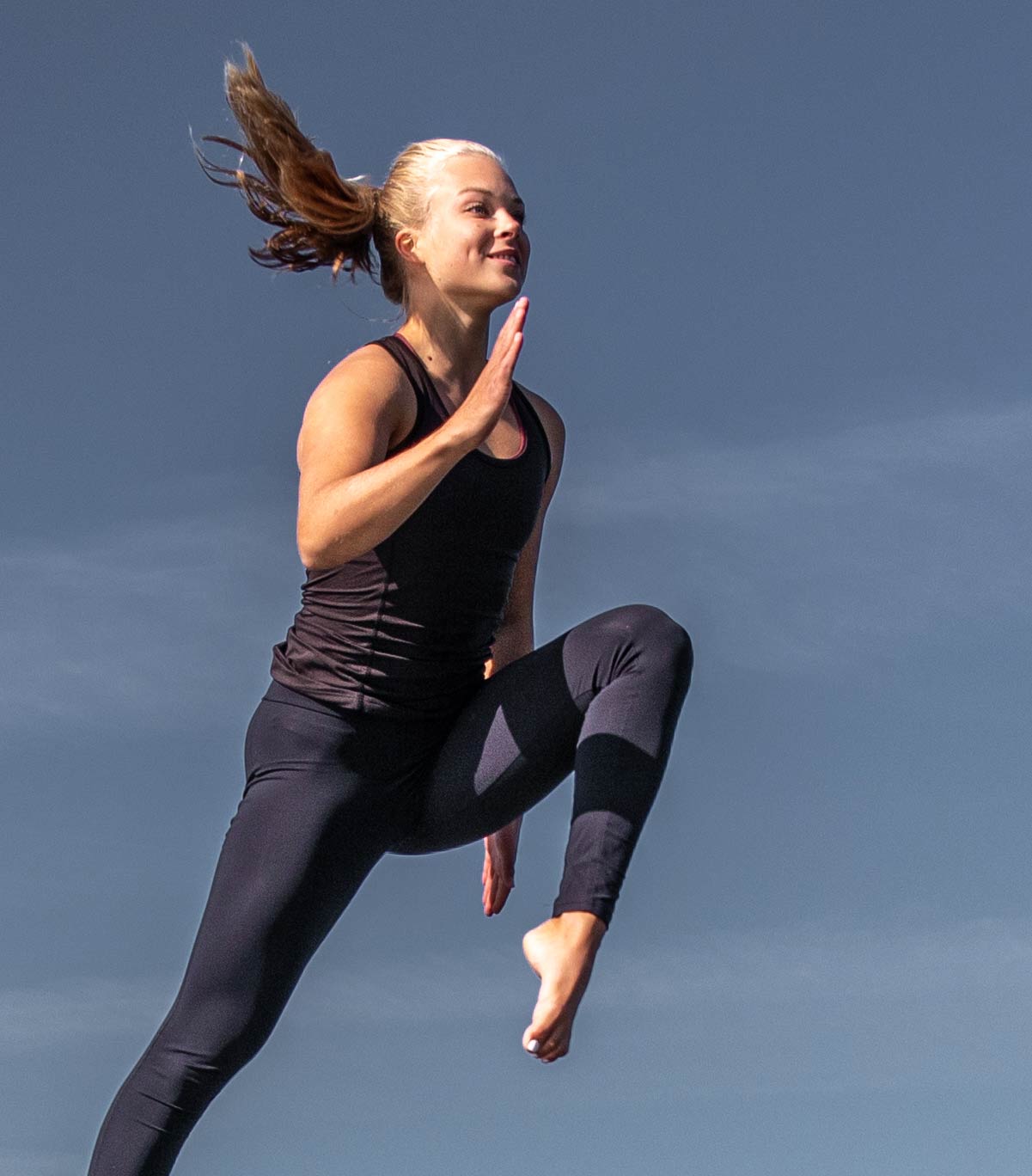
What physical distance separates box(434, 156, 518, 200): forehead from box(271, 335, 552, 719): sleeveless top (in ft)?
1.34

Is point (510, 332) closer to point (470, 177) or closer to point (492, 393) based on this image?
point (492, 393)

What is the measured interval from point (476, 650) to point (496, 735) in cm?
34

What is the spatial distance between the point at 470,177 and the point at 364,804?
159 cm

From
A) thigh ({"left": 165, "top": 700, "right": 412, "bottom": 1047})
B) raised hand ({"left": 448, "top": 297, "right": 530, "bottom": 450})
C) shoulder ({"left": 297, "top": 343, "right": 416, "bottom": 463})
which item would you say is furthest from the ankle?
shoulder ({"left": 297, "top": 343, "right": 416, "bottom": 463})

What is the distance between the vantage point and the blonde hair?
5.01m

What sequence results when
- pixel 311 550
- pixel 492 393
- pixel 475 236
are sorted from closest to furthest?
pixel 492 393 < pixel 311 550 < pixel 475 236

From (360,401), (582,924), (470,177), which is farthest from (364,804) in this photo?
(470,177)

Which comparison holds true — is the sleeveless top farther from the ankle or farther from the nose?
the ankle

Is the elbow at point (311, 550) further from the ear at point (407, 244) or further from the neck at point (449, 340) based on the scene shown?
the ear at point (407, 244)

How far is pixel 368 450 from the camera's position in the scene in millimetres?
4328

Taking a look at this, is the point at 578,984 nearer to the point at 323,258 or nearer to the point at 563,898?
the point at 563,898

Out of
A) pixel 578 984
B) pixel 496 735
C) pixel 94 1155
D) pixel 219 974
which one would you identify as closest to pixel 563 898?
pixel 578 984

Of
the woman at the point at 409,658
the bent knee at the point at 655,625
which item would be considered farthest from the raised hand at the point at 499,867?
the bent knee at the point at 655,625

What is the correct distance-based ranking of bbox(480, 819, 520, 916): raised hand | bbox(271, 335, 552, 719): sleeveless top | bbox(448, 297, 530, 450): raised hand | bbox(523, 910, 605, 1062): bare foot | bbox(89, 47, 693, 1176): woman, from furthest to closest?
bbox(480, 819, 520, 916): raised hand, bbox(271, 335, 552, 719): sleeveless top, bbox(89, 47, 693, 1176): woman, bbox(448, 297, 530, 450): raised hand, bbox(523, 910, 605, 1062): bare foot
